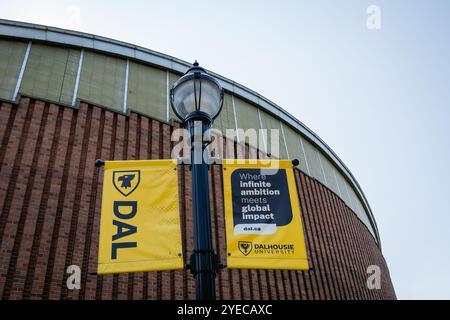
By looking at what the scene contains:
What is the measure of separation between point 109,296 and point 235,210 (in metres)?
5.44

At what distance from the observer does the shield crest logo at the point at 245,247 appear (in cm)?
471

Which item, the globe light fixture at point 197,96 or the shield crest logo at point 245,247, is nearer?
the shield crest logo at point 245,247

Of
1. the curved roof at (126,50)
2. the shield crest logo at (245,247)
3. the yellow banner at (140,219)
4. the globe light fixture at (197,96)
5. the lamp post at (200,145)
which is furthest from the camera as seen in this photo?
the curved roof at (126,50)

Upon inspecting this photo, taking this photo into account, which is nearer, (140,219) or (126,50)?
(140,219)

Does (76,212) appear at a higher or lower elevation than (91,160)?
lower

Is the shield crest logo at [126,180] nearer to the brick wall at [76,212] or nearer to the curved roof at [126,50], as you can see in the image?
the brick wall at [76,212]

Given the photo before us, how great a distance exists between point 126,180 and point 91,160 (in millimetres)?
6074

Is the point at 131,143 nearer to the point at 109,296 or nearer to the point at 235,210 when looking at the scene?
the point at 109,296

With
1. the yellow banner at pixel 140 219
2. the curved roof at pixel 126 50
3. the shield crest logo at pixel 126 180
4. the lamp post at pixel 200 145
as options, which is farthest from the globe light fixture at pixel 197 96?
the curved roof at pixel 126 50

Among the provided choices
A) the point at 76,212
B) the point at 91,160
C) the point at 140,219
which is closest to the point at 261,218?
the point at 140,219

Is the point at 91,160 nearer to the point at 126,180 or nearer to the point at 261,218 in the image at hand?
the point at 126,180

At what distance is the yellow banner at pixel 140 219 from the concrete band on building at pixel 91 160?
490cm

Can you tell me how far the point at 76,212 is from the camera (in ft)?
31.9
